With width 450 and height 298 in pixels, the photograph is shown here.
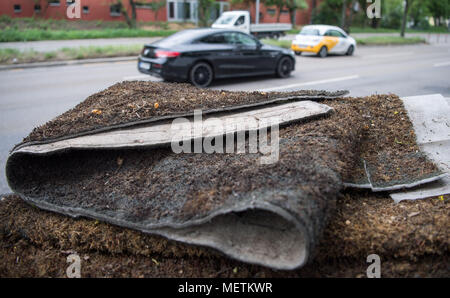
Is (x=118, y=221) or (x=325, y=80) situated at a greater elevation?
(x=325, y=80)

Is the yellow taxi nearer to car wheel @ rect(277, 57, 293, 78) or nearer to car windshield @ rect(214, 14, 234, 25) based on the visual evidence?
car windshield @ rect(214, 14, 234, 25)

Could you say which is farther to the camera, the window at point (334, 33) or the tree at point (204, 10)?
the tree at point (204, 10)

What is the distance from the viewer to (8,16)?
25.4m

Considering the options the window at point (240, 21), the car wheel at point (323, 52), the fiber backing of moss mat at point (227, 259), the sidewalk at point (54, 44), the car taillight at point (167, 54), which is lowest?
the fiber backing of moss mat at point (227, 259)

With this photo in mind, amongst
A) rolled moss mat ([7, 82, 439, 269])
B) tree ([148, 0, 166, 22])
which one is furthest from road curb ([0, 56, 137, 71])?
tree ([148, 0, 166, 22])

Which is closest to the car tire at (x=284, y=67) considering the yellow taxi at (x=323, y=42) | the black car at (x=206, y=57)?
the black car at (x=206, y=57)

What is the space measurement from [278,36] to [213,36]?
59.3 ft

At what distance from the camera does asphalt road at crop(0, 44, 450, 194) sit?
728 cm

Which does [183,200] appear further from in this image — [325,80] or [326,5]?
[326,5]

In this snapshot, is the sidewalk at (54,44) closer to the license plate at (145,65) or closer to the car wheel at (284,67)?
the license plate at (145,65)

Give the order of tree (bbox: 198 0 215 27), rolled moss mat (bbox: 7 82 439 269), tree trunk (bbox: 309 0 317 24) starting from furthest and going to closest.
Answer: tree trunk (bbox: 309 0 317 24) → tree (bbox: 198 0 215 27) → rolled moss mat (bbox: 7 82 439 269)

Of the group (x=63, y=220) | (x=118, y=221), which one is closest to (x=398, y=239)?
(x=118, y=221)

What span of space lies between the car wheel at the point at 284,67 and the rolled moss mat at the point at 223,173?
7.33m

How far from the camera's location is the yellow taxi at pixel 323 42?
17188mm
